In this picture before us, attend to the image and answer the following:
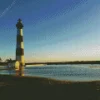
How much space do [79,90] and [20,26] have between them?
32.8 meters

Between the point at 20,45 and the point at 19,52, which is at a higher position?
the point at 20,45

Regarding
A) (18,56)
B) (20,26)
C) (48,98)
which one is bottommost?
(48,98)

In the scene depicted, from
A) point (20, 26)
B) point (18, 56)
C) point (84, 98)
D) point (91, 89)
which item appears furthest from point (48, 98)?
point (20, 26)

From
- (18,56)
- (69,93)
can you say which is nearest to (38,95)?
(69,93)

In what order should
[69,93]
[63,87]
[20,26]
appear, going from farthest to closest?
[20,26] → [63,87] → [69,93]

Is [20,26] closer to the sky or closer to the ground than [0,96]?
closer to the sky

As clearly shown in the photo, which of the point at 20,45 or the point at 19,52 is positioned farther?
the point at 20,45

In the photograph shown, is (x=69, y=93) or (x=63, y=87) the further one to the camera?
(x=63, y=87)

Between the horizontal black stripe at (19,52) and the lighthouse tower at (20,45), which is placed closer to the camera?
the lighthouse tower at (20,45)

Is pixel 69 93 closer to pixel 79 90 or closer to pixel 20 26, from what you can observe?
pixel 79 90

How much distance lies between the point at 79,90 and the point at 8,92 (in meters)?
3.10

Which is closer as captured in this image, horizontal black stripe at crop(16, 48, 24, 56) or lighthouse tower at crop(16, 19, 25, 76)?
lighthouse tower at crop(16, 19, 25, 76)

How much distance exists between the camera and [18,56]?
37.3 metres

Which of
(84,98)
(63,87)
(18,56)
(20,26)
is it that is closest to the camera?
(84,98)
